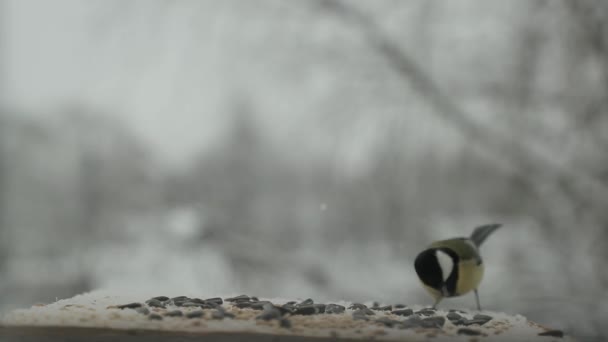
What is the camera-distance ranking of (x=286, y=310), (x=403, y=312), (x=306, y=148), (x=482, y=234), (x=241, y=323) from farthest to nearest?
(x=306, y=148) → (x=482, y=234) → (x=403, y=312) → (x=286, y=310) → (x=241, y=323)

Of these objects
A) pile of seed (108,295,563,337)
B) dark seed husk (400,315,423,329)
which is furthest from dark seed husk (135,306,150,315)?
dark seed husk (400,315,423,329)

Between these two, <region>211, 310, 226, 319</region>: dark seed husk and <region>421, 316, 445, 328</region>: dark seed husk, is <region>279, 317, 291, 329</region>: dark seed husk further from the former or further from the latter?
<region>421, 316, 445, 328</region>: dark seed husk

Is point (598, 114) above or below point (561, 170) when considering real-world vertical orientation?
above

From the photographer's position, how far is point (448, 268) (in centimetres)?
126

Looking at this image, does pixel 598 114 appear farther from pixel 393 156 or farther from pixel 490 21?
pixel 393 156

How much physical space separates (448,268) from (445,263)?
0.04ft

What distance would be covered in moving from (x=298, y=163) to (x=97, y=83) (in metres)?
0.80

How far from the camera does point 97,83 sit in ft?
7.46

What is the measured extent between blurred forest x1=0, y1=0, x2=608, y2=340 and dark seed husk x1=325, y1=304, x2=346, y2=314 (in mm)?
856

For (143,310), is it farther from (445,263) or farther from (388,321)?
(445,263)

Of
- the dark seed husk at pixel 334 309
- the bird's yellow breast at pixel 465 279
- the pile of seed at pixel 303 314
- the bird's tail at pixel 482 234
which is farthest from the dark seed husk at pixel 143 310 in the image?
the bird's tail at pixel 482 234

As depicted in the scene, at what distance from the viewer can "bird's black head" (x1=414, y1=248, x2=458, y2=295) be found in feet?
4.12

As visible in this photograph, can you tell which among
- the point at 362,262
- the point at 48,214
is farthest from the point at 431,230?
the point at 48,214

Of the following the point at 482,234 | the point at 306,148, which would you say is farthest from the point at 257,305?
the point at 306,148
